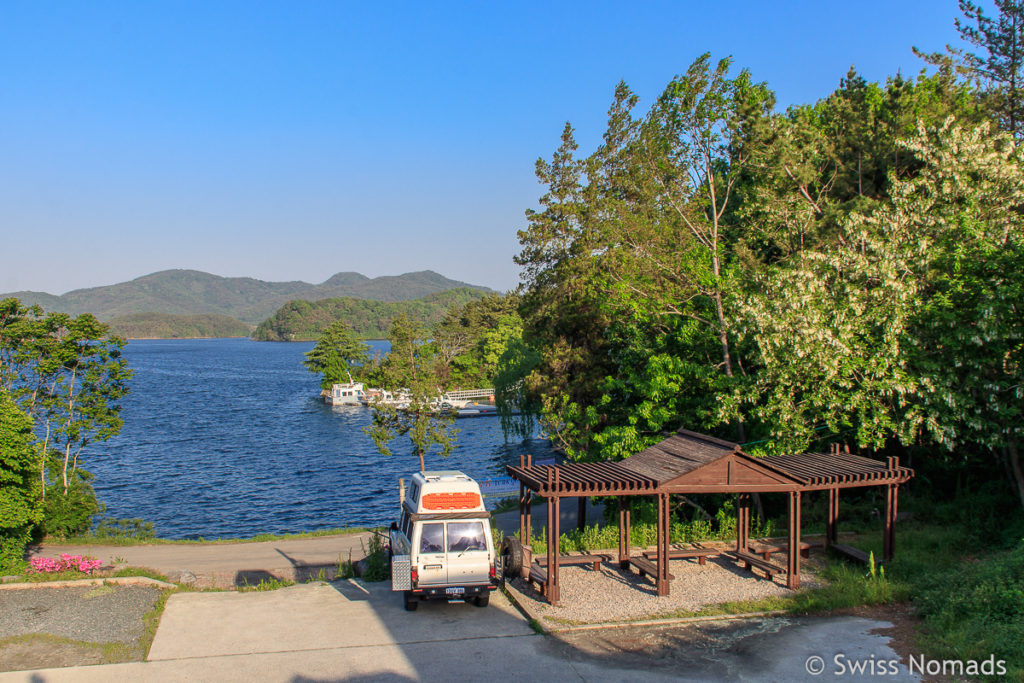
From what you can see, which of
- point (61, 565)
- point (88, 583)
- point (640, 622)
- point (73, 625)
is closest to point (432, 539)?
point (640, 622)

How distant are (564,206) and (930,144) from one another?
12728mm

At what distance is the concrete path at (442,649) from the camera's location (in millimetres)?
12023

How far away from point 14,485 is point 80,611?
6745 millimetres

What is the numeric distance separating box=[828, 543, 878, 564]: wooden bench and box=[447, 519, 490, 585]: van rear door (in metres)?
8.98

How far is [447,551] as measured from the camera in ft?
48.2

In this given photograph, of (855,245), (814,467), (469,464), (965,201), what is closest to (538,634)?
(814,467)

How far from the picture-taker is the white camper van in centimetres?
1455

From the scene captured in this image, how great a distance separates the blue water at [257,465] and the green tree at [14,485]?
51.7 feet

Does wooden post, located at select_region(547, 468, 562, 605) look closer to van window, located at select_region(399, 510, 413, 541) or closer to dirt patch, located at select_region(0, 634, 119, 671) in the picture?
van window, located at select_region(399, 510, 413, 541)

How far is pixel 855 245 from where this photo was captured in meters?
22.6

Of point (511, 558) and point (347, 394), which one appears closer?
point (511, 558)

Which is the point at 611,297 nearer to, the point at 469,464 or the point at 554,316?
the point at 554,316

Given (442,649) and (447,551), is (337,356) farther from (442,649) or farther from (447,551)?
(442,649)

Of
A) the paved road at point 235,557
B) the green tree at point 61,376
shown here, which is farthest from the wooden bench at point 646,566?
the green tree at point 61,376
